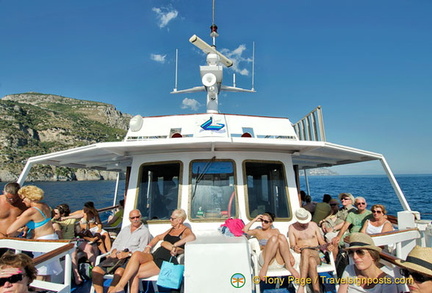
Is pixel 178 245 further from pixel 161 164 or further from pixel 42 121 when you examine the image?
pixel 42 121

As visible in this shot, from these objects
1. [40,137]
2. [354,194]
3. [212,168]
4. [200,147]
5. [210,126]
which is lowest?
[212,168]

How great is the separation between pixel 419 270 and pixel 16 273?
2785mm

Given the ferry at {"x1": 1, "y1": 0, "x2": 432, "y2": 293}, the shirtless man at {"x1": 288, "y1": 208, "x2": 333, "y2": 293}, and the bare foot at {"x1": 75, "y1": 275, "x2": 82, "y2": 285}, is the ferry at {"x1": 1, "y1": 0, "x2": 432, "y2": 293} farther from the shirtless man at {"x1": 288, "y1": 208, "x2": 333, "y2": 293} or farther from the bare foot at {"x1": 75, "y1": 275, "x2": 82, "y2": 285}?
the bare foot at {"x1": 75, "y1": 275, "x2": 82, "y2": 285}

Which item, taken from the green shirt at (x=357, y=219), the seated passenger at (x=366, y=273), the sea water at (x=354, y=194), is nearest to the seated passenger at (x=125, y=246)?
the seated passenger at (x=366, y=273)

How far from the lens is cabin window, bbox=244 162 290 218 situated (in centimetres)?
453

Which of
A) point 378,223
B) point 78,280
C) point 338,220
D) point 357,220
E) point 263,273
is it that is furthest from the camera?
point 338,220

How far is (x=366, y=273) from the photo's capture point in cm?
235

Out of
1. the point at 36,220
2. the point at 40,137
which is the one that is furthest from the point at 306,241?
the point at 40,137

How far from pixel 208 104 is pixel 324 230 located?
12.6 ft

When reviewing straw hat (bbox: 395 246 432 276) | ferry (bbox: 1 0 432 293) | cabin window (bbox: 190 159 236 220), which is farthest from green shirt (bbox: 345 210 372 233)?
straw hat (bbox: 395 246 432 276)

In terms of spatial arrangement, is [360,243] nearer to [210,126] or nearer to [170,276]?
[170,276]

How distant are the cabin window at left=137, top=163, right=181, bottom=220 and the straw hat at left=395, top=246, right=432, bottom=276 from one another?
334cm

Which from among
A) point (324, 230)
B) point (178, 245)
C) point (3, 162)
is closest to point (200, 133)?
point (178, 245)

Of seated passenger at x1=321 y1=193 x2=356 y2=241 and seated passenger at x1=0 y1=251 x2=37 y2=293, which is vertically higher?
seated passenger at x1=321 y1=193 x2=356 y2=241
